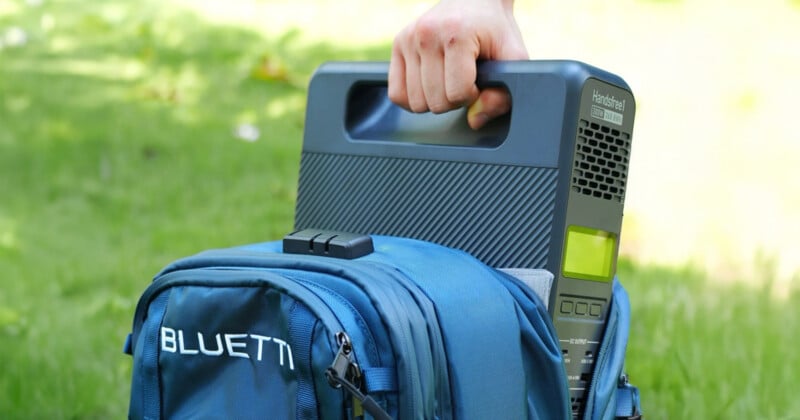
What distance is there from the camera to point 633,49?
573 centimetres

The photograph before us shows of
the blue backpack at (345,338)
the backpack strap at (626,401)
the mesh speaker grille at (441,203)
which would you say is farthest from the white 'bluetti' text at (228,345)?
the backpack strap at (626,401)

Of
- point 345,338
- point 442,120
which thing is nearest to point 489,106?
point 442,120

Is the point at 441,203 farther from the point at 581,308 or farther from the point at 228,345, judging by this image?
the point at 228,345

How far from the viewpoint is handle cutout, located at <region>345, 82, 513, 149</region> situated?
1771 mm

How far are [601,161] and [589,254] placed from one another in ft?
0.50

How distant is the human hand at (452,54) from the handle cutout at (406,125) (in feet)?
0.12

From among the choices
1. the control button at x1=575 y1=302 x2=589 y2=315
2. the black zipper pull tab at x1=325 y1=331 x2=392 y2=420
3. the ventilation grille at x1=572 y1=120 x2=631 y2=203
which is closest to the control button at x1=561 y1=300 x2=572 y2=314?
the control button at x1=575 y1=302 x2=589 y2=315

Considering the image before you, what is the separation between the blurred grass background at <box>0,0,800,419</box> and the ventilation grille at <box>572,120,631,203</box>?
2.63 ft

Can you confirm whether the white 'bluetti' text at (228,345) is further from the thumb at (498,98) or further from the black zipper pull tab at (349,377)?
the thumb at (498,98)

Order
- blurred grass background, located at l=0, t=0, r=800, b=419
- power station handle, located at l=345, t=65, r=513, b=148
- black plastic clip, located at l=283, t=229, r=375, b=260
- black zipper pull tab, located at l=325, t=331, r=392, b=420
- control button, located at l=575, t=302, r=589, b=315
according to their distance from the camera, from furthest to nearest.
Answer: blurred grass background, located at l=0, t=0, r=800, b=419
power station handle, located at l=345, t=65, r=513, b=148
control button, located at l=575, t=302, r=589, b=315
black plastic clip, located at l=283, t=229, r=375, b=260
black zipper pull tab, located at l=325, t=331, r=392, b=420

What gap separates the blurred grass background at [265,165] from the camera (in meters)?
2.65

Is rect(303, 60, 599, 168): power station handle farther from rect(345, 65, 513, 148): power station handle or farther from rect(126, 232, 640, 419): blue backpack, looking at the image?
rect(126, 232, 640, 419): blue backpack

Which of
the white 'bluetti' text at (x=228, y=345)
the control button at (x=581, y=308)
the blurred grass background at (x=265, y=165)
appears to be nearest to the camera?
the white 'bluetti' text at (x=228, y=345)

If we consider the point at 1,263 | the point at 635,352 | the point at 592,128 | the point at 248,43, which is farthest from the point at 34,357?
the point at 248,43
